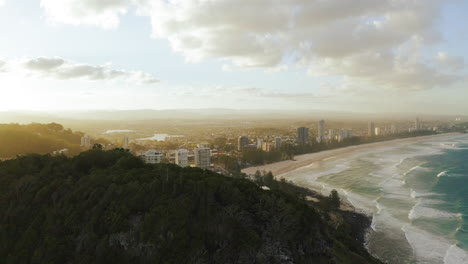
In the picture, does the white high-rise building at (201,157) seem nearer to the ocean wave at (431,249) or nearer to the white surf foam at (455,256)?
the ocean wave at (431,249)

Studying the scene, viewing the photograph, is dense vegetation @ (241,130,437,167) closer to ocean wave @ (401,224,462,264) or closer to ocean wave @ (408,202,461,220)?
ocean wave @ (408,202,461,220)

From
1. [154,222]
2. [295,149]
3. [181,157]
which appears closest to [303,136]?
[295,149]

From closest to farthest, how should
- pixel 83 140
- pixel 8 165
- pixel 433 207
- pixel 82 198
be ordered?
pixel 82 198
pixel 8 165
pixel 433 207
pixel 83 140

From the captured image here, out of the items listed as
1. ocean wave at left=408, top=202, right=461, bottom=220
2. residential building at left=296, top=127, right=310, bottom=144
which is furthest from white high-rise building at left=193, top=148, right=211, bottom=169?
residential building at left=296, top=127, right=310, bottom=144

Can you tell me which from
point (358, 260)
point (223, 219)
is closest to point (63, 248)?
point (223, 219)

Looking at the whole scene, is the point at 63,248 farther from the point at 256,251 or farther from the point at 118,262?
the point at 256,251

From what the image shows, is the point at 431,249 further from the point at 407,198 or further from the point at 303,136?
the point at 303,136
